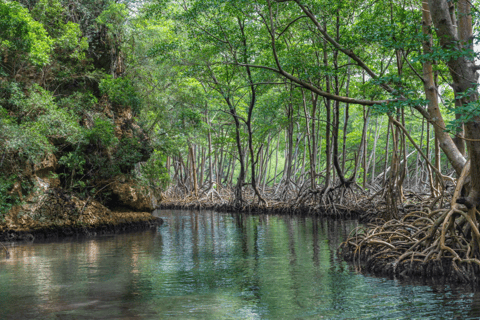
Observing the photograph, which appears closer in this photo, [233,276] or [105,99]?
[233,276]

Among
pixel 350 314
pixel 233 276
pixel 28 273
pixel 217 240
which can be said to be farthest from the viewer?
pixel 217 240

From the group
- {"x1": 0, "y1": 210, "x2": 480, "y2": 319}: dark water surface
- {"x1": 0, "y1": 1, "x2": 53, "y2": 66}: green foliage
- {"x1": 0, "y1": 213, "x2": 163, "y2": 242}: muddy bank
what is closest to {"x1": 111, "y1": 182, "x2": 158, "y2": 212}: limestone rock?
{"x1": 0, "y1": 213, "x2": 163, "y2": 242}: muddy bank

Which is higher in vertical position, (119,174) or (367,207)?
(119,174)

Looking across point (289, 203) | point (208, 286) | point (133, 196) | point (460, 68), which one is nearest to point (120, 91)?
point (133, 196)

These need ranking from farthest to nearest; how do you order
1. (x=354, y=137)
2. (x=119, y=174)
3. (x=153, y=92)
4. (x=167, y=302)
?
(x=354, y=137), (x=153, y=92), (x=119, y=174), (x=167, y=302)

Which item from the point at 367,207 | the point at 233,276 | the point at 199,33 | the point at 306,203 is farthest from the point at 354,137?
the point at 233,276

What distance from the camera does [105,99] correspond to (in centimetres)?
1797

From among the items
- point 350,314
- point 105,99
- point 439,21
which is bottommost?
point 350,314

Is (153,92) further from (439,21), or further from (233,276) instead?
(439,21)

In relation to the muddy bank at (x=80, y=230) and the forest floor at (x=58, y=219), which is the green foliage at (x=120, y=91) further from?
the muddy bank at (x=80, y=230)

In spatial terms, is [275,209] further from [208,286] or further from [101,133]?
[208,286]

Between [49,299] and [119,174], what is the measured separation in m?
10.7

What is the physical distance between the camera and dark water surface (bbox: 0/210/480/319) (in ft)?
18.8

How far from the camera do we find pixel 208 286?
7.22m
